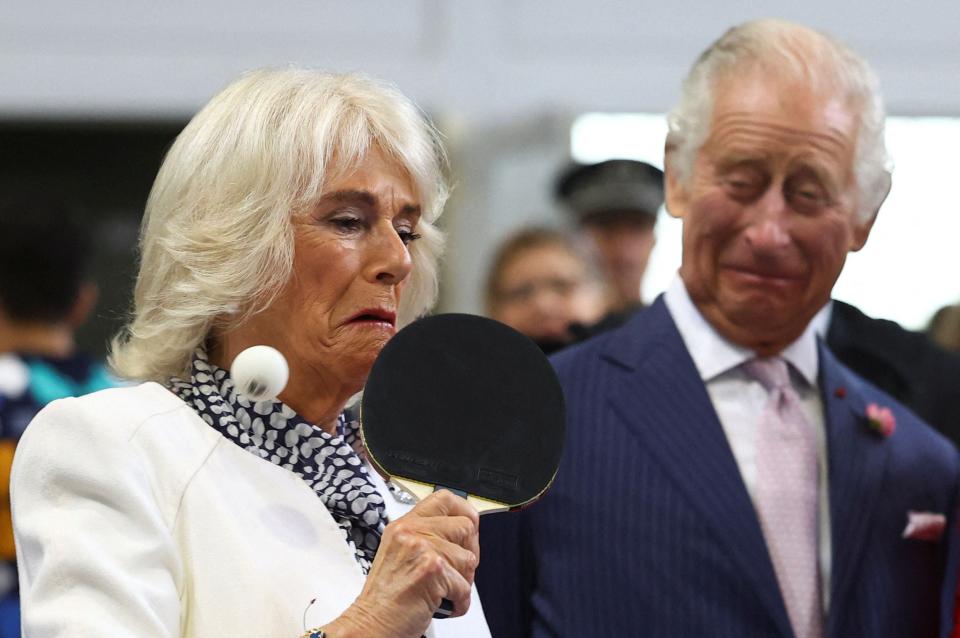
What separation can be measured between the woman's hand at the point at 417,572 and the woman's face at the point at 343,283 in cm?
36

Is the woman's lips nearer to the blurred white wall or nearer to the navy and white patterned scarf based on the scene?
the navy and white patterned scarf

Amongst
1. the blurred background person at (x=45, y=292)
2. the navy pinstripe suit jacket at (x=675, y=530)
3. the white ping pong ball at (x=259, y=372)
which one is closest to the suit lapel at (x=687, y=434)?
the navy pinstripe suit jacket at (x=675, y=530)

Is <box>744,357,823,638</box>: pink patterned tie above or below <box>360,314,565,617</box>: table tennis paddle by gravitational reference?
below

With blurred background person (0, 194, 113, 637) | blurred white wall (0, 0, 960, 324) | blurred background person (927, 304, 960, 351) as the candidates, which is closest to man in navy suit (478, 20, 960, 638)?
blurred background person (0, 194, 113, 637)

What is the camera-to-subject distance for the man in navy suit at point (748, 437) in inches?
91.0

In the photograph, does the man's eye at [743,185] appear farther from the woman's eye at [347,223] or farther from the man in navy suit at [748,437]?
the woman's eye at [347,223]

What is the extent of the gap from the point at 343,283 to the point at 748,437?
770 millimetres

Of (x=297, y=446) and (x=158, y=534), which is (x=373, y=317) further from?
(x=158, y=534)

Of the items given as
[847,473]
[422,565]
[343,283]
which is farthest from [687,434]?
[422,565]

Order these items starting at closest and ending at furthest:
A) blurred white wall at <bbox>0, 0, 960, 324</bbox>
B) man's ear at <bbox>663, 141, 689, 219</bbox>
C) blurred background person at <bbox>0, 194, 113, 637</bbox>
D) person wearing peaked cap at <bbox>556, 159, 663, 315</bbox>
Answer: man's ear at <bbox>663, 141, 689, 219</bbox> < blurred background person at <bbox>0, 194, 113, 637</bbox> < person wearing peaked cap at <bbox>556, 159, 663, 315</bbox> < blurred white wall at <bbox>0, 0, 960, 324</bbox>

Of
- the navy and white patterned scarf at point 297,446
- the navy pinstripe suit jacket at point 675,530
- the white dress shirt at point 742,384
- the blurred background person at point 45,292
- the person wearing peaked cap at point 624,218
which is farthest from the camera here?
the person wearing peaked cap at point 624,218

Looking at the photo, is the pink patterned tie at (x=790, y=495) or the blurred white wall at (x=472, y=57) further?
the blurred white wall at (x=472, y=57)

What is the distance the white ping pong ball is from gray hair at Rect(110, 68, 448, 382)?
242 mm

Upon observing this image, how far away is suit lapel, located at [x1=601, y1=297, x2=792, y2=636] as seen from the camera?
231 centimetres
